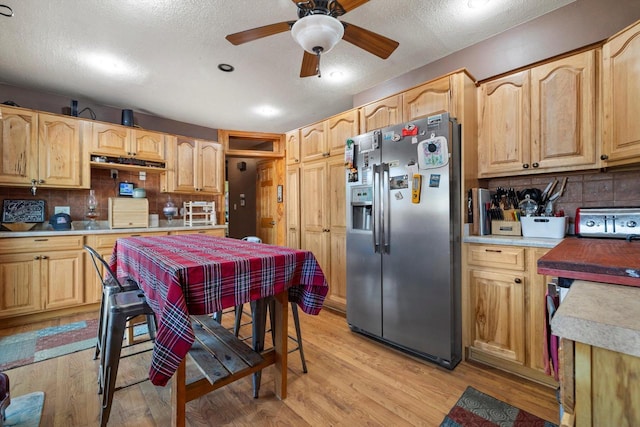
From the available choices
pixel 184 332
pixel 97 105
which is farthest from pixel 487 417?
pixel 97 105

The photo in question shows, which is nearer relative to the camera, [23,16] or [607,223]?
[607,223]

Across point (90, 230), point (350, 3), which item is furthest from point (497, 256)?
point (90, 230)

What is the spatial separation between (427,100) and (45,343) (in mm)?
3905

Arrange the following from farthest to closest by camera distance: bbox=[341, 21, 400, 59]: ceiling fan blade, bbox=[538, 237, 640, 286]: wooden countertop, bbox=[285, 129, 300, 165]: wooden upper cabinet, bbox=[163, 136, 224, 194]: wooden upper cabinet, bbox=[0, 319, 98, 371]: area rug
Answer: bbox=[163, 136, 224, 194]: wooden upper cabinet, bbox=[285, 129, 300, 165]: wooden upper cabinet, bbox=[0, 319, 98, 371]: area rug, bbox=[341, 21, 400, 59]: ceiling fan blade, bbox=[538, 237, 640, 286]: wooden countertop

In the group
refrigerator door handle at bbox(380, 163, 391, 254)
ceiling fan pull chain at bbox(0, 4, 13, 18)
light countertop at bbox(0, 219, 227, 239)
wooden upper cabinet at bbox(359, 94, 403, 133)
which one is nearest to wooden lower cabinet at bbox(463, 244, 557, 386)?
refrigerator door handle at bbox(380, 163, 391, 254)

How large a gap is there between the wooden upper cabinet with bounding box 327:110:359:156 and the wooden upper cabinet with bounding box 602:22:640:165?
6.07ft

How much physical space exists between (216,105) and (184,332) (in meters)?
3.39

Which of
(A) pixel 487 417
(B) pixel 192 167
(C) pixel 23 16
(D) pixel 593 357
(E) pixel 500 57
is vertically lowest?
(A) pixel 487 417

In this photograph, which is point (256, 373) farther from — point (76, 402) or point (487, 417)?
point (487, 417)

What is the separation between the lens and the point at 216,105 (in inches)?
150

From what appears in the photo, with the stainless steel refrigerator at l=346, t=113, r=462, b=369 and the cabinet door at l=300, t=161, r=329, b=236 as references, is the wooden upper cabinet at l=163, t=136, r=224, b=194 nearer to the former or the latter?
the cabinet door at l=300, t=161, r=329, b=236

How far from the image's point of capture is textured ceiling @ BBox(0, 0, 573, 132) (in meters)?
2.05

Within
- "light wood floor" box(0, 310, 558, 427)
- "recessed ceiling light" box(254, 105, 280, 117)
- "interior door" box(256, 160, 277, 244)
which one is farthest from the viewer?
"interior door" box(256, 160, 277, 244)

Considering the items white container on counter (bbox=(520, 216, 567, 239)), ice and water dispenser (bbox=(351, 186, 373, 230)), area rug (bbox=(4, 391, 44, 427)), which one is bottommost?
area rug (bbox=(4, 391, 44, 427))
